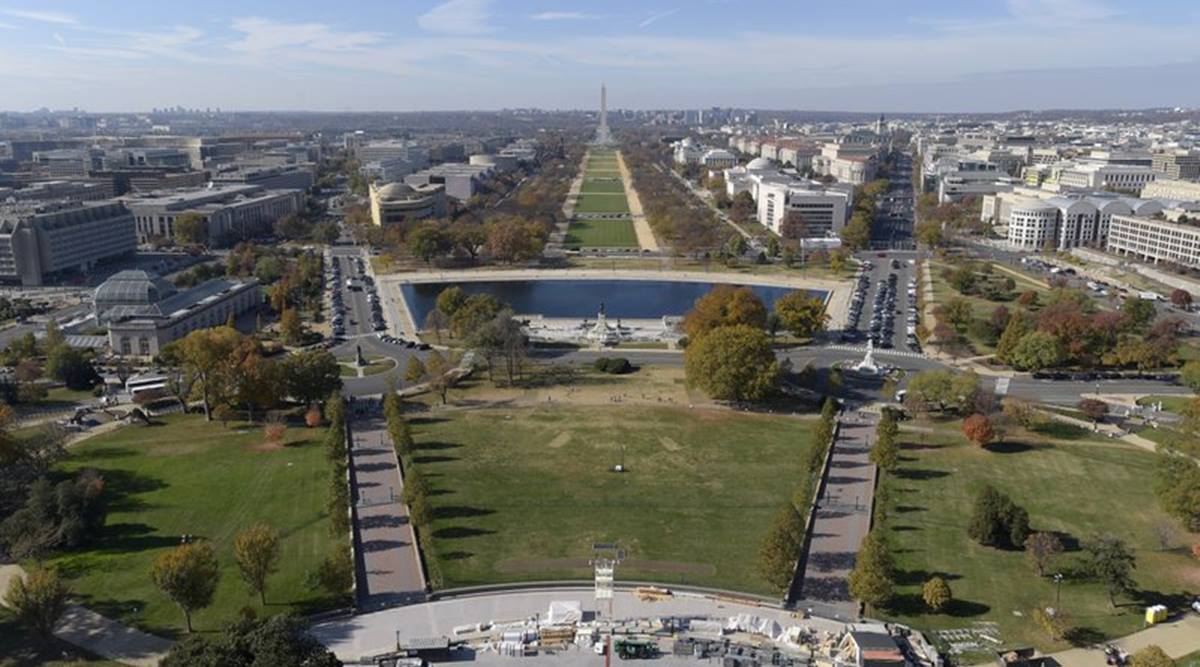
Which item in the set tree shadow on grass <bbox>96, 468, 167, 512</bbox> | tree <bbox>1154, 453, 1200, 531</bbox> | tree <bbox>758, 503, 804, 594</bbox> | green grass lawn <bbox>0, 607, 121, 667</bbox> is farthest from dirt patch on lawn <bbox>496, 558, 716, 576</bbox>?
tree <bbox>1154, 453, 1200, 531</bbox>

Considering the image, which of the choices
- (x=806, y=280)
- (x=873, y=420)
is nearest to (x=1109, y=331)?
(x=873, y=420)

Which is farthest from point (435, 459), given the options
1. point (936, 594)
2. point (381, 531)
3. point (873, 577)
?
point (936, 594)

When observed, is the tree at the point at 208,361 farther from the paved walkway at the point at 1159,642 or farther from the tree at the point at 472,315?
the paved walkway at the point at 1159,642

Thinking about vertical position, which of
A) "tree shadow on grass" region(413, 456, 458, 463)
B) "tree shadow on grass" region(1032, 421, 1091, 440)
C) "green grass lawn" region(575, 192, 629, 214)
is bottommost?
"tree shadow on grass" region(413, 456, 458, 463)

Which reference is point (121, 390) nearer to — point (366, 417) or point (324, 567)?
point (366, 417)

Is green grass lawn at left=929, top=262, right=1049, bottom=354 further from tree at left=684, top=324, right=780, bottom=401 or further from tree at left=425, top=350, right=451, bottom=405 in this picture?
tree at left=425, top=350, right=451, bottom=405

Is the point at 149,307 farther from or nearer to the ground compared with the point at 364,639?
farther from the ground

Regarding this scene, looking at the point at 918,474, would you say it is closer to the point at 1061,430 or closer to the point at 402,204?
the point at 1061,430
